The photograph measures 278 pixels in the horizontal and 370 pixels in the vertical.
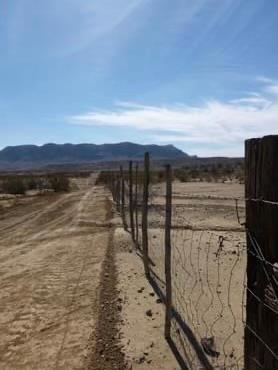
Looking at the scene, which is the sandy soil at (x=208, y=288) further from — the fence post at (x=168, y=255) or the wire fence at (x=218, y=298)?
the fence post at (x=168, y=255)

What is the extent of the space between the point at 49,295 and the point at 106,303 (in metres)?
1.11

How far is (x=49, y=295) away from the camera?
27.9 ft

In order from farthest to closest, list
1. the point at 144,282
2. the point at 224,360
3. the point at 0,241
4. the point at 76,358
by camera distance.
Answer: the point at 0,241, the point at 144,282, the point at 76,358, the point at 224,360

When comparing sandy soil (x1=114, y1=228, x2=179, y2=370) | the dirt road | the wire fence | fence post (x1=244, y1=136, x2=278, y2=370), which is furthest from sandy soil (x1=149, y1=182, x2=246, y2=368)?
the dirt road

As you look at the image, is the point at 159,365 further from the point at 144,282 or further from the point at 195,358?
the point at 144,282

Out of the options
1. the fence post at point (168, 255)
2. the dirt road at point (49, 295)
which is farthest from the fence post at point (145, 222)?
the fence post at point (168, 255)

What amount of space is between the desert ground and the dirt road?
14 millimetres

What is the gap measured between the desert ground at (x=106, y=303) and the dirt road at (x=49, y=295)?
1 centimetres

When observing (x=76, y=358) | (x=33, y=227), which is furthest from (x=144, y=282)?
(x=33, y=227)

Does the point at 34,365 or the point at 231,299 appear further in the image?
the point at 231,299

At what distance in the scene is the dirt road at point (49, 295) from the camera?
614cm

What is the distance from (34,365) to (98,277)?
3.89m

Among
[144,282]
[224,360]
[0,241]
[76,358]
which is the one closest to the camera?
[224,360]

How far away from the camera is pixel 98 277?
964cm
